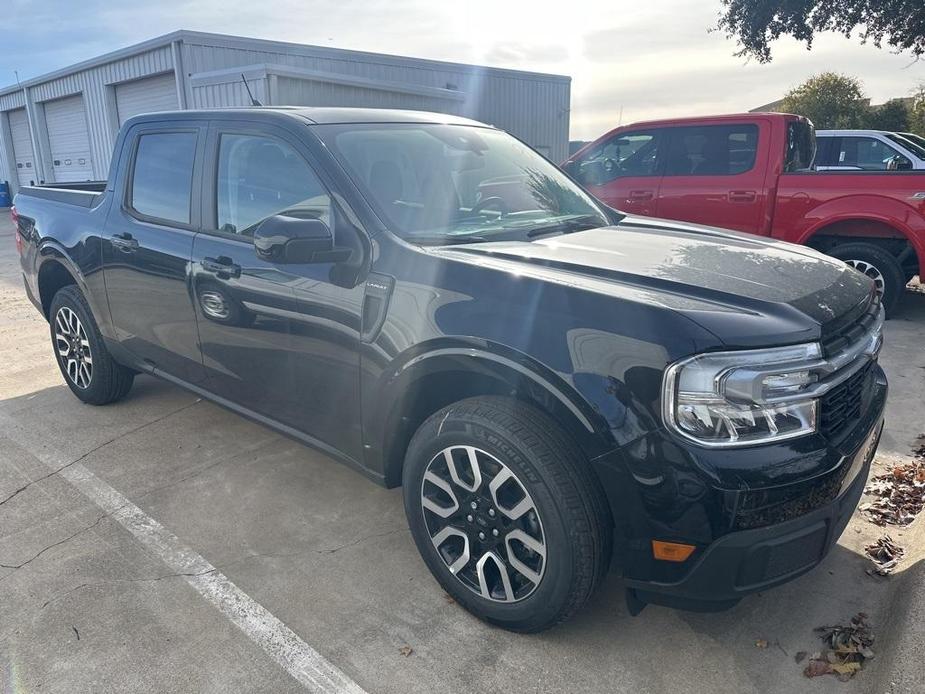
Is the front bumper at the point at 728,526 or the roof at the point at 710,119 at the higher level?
the roof at the point at 710,119

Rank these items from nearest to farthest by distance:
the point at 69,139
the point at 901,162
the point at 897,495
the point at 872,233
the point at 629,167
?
the point at 897,495 → the point at 872,233 → the point at 629,167 → the point at 901,162 → the point at 69,139

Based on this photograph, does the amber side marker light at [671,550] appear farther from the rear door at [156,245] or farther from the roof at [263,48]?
the roof at [263,48]

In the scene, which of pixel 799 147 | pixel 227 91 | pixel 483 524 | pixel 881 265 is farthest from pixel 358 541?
pixel 227 91

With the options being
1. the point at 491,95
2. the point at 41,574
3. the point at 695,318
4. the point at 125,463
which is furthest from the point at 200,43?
the point at 695,318

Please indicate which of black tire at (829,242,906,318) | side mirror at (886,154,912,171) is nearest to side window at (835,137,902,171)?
side mirror at (886,154,912,171)

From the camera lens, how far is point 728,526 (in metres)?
2.02

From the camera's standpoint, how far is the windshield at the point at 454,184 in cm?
291

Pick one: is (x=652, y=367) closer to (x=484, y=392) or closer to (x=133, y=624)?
(x=484, y=392)

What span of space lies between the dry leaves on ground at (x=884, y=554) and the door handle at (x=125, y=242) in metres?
3.90

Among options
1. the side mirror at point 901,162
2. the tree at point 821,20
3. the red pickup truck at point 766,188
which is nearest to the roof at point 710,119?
the red pickup truck at point 766,188

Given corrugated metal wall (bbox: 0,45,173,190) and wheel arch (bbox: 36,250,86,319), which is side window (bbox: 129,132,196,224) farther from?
corrugated metal wall (bbox: 0,45,173,190)

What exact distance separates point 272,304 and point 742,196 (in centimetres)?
536

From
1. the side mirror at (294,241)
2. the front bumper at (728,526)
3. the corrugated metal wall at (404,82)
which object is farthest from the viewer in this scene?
the corrugated metal wall at (404,82)

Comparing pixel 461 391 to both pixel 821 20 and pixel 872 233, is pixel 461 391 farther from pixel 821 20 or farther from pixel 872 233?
pixel 821 20
